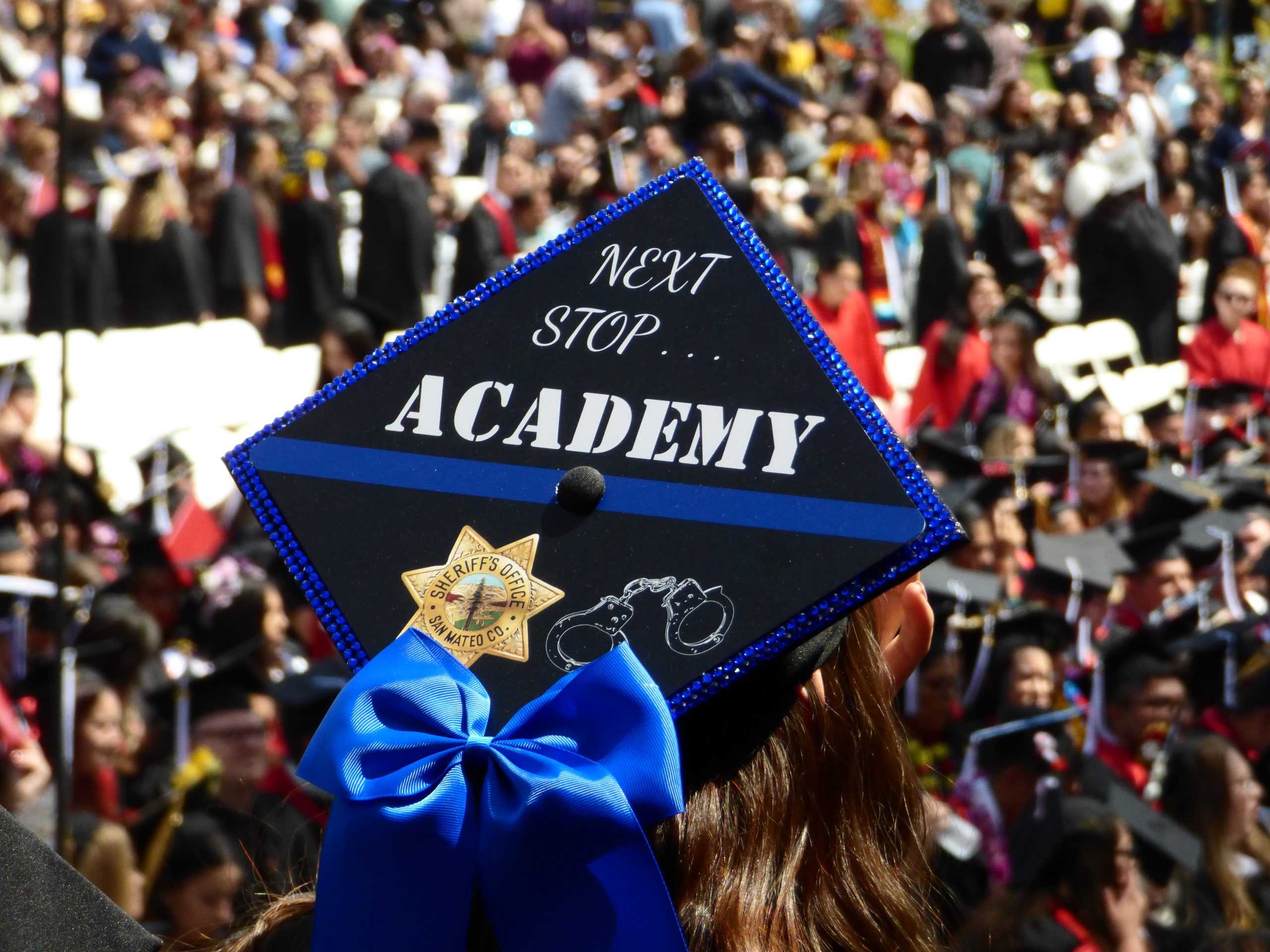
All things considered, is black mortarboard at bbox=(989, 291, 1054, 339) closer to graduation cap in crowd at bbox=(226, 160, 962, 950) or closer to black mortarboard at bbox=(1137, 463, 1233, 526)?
black mortarboard at bbox=(1137, 463, 1233, 526)

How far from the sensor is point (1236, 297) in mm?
10047

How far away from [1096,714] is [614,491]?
438cm

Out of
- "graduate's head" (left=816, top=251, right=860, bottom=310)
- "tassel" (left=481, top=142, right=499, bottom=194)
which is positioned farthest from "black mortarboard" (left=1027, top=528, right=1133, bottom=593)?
"tassel" (left=481, top=142, right=499, bottom=194)

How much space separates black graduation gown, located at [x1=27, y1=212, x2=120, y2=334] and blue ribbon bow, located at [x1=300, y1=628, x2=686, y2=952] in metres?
8.69

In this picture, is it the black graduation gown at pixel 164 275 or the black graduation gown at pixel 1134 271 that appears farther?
the black graduation gown at pixel 1134 271

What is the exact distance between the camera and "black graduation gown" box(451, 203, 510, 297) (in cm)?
1006

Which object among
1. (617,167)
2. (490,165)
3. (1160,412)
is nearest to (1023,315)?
(1160,412)

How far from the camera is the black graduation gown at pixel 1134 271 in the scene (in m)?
11.1

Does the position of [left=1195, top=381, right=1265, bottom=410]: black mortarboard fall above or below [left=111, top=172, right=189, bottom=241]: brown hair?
below

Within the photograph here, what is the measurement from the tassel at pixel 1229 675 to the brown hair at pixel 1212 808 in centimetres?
64

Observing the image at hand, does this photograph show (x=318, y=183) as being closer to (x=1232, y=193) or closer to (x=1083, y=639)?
(x=1083, y=639)

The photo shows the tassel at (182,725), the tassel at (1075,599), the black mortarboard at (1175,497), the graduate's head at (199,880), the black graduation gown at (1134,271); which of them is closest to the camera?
the graduate's head at (199,880)

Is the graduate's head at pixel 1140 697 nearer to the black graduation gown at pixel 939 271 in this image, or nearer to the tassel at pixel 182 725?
the tassel at pixel 182 725

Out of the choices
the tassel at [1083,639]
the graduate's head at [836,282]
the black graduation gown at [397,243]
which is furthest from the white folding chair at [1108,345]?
the tassel at [1083,639]
